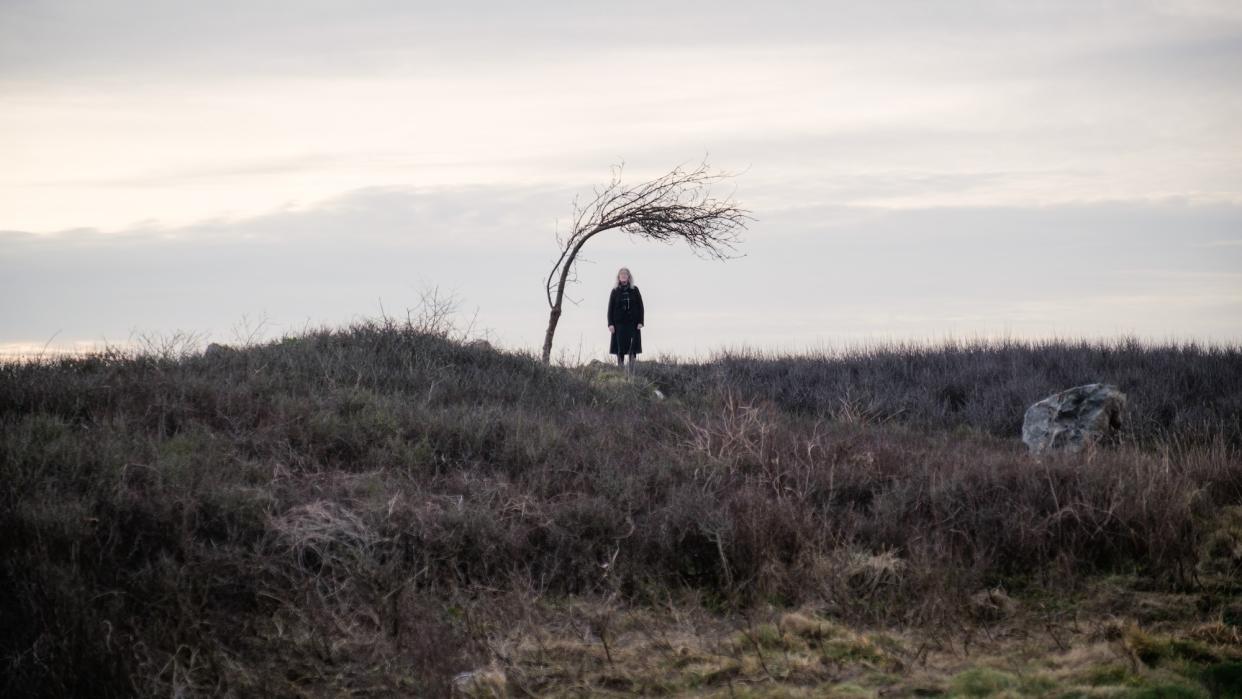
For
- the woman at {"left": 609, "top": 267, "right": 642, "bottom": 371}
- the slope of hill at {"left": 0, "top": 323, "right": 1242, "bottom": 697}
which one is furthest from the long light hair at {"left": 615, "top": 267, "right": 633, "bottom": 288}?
the slope of hill at {"left": 0, "top": 323, "right": 1242, "bottom": 697}

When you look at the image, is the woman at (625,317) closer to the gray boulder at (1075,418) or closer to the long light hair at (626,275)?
the long light hair at (626,275)

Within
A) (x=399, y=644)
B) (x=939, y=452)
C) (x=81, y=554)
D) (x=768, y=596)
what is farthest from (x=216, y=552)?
(x=939, y=452)

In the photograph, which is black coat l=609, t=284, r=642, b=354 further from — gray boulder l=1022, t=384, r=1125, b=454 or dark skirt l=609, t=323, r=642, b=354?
gray boulder l=1022, t=384, r=1125, b=454

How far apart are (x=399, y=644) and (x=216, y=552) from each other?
166cm

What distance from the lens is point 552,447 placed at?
10242 millimetres

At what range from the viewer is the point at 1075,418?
39.8 feet

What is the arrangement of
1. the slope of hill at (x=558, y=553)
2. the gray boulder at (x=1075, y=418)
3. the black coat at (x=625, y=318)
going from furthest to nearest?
1. the black coat at (x=625, y=318)
2. the gray boulder at (x=1075, y=418)
3. the slope of hill at (x=558, y=553)

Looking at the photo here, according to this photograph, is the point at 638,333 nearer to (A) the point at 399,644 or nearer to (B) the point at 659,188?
(B) the point at 659,188

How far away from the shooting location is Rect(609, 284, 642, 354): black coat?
2012 centimetres

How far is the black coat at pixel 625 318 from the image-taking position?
20.1 meters

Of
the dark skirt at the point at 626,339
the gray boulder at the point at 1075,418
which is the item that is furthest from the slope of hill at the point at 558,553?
the dark skirt at the point at 626,339

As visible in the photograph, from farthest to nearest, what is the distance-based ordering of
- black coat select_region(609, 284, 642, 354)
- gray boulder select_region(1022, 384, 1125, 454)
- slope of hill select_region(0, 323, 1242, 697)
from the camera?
black coat select_region(609, 284, 642, 354)
gray boulder select_region(1022, 384, 1125, 454)
slope of hill select_region(0, 323, 1242, 697)

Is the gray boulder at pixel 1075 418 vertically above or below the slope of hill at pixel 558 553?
above

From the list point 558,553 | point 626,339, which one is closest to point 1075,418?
point 558,553
